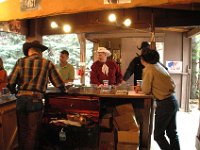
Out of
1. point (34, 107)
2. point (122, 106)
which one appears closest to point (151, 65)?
point (122, 106)

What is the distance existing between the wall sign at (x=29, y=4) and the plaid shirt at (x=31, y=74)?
0.52 metres

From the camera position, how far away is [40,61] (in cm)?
281

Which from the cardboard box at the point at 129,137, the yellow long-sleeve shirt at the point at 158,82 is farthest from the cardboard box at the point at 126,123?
the yellow long-sleeve shirt at the point at 158,82

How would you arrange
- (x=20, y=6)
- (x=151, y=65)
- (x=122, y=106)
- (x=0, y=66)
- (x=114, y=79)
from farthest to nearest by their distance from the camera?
(x=114, y=79) → (x=0, y=66) → (x=122, y=106) → (x=151, y=65) → (x=20, y=6)

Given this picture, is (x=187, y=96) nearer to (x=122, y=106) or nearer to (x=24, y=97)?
(x=122, y=106)

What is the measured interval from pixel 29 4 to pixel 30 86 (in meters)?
0.88

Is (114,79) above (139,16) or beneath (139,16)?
beneath

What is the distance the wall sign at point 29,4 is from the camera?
2561 mm

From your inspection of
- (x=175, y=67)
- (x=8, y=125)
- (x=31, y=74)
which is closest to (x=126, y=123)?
(x=31, y=74)

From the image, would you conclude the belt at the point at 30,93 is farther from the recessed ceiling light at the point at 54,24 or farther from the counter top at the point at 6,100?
the recessed ceiling light at the point at 54,24

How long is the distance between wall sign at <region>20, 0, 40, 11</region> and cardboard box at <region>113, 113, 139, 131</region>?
1620 millimetres

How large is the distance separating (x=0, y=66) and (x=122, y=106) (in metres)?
1.77

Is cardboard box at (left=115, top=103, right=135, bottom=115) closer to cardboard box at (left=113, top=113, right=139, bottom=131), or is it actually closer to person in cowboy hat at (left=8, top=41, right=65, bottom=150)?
cardboard box at (left=113, top=113, right=139, bottom=131)

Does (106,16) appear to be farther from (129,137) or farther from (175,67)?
(175,67)
